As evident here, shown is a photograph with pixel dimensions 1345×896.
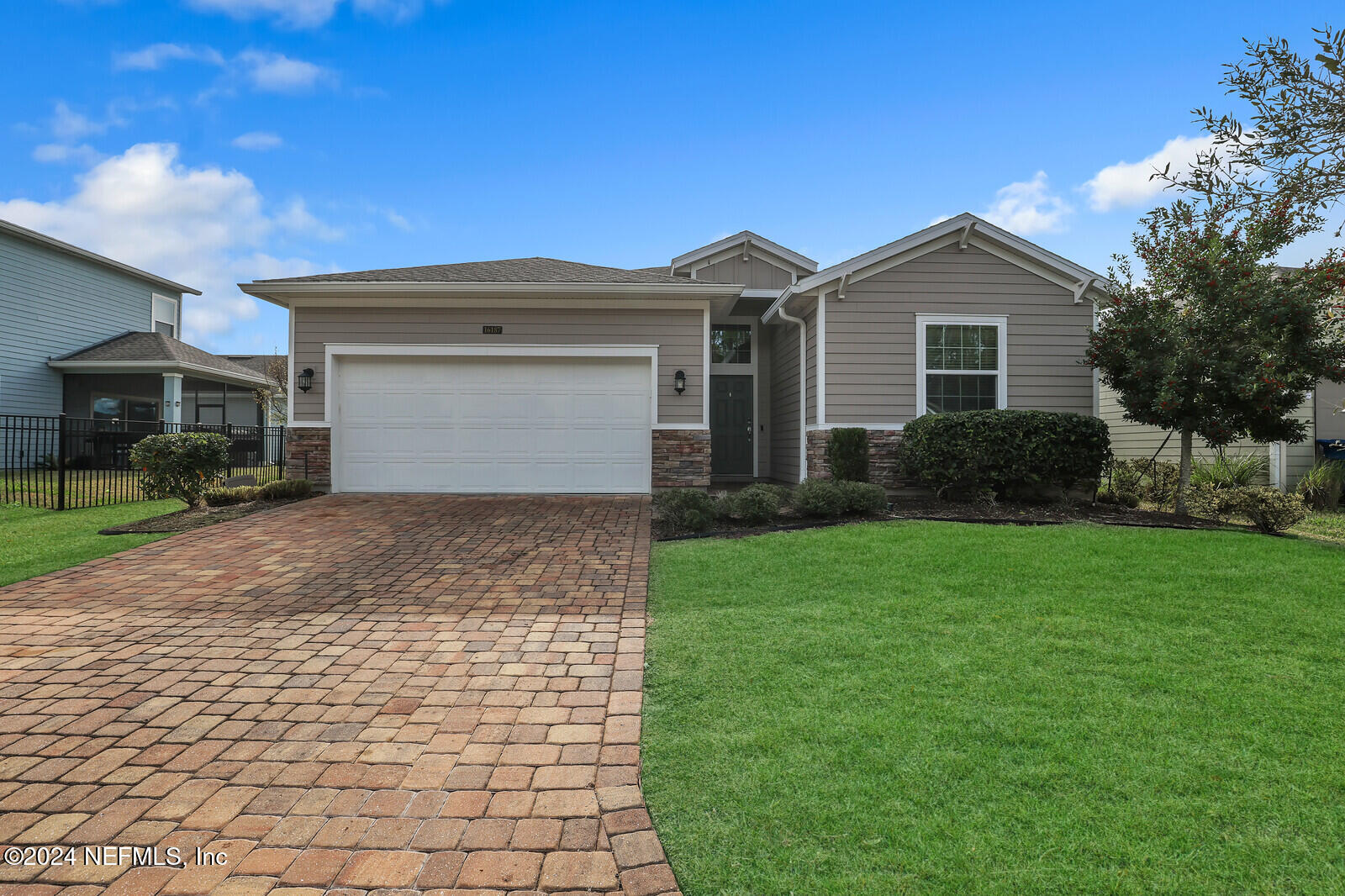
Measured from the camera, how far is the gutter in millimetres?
10992

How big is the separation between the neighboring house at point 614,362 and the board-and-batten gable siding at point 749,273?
3.63 meters

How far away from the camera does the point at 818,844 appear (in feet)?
6.87

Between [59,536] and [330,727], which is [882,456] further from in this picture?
[59,536]

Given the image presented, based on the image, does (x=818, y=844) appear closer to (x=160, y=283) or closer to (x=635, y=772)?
(x=635, y=772)

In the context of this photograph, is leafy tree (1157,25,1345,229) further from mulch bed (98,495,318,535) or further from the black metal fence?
the black metal fence

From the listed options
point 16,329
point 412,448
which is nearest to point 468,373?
point 412,448

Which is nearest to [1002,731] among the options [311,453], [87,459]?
[311,453]

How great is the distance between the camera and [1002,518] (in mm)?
7867

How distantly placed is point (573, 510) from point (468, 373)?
10.6 ft

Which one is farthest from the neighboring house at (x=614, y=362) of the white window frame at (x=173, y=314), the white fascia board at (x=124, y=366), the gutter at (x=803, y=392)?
the white window frame at (x=173, y=314)

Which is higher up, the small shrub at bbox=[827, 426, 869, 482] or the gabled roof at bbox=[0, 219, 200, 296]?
the gabled roof at bbox=[0, 219, 200, 296]

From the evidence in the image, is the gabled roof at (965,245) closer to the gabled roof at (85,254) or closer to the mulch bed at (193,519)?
the mulch bed at (193,519)

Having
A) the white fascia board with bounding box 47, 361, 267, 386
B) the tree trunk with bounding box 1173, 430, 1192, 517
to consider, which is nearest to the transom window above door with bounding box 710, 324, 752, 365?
the tree trunk with bounding box 1173, 430, 1192, 517

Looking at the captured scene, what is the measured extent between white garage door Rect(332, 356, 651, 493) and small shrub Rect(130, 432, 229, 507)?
168 cm
